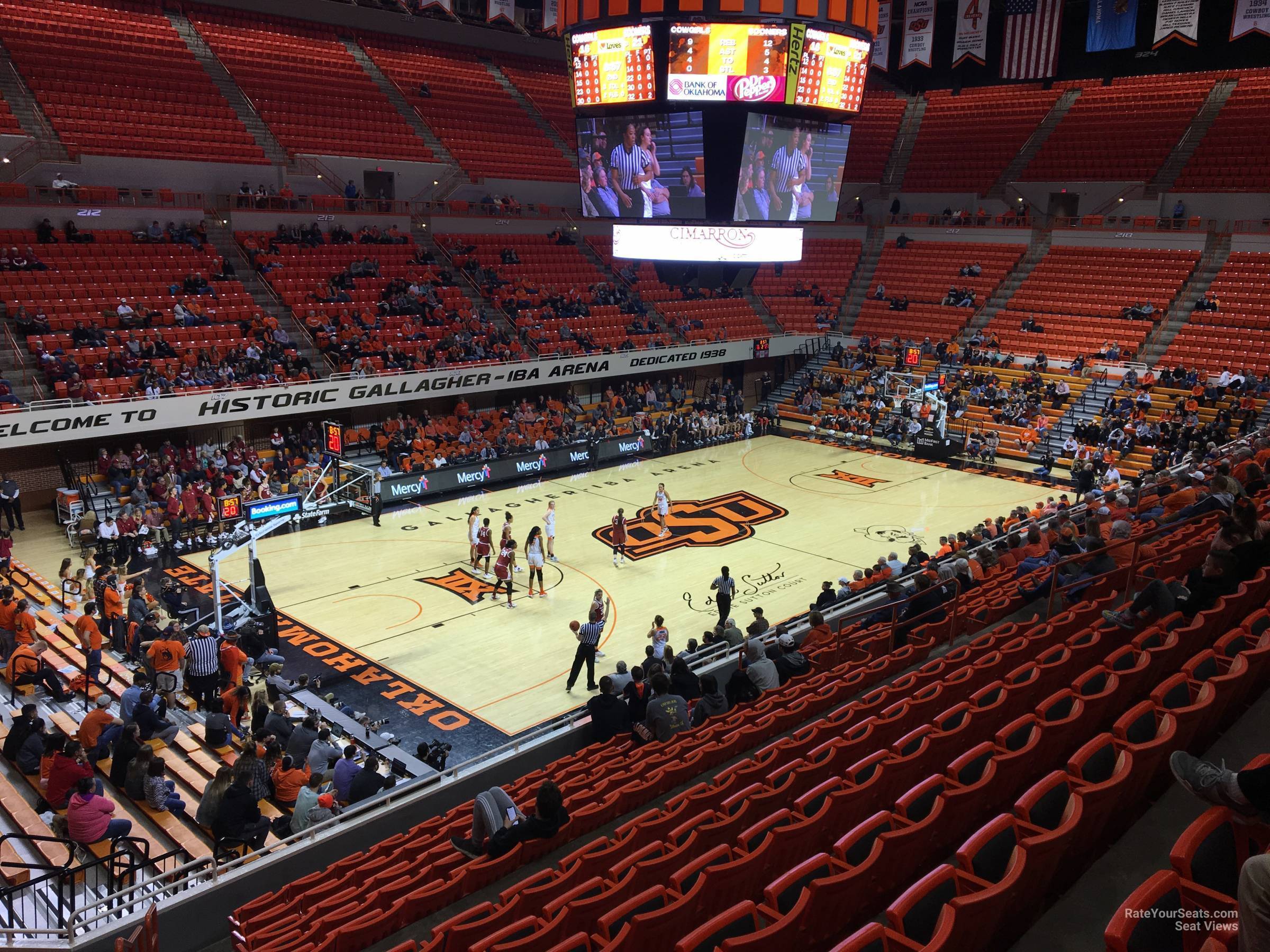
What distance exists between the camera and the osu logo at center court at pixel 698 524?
861 inches

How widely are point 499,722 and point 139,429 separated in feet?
43.5

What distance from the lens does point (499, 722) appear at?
540 inches

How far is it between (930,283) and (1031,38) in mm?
10619

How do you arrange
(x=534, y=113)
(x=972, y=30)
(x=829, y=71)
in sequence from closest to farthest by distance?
1. (x=829, y=71)
2. (x=972, y=30)
3. (x=534, y=113)

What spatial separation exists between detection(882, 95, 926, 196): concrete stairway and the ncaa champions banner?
42.8 ft

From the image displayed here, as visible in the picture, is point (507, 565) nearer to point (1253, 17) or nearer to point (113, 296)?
point (113, 296)

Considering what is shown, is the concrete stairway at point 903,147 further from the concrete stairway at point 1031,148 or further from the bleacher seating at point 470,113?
the bleacher seating at point 470,113

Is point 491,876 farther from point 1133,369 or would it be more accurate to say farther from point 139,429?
point 1133,369

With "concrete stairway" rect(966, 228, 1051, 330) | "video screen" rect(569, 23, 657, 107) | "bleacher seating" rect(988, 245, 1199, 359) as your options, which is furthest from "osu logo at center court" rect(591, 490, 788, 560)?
"concrete stairway" rect(966, 228, 1051, 330)

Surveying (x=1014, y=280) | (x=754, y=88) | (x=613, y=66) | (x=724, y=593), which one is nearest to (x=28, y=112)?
(x=613, y=66)

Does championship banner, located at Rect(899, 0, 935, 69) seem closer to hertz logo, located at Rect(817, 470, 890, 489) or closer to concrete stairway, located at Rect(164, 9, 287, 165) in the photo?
hertz logo, located at Rect(817, 470, 890, 489)

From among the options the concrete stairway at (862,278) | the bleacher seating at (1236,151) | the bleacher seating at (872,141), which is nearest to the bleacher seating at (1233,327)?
the bleacher seating at (1236,151)

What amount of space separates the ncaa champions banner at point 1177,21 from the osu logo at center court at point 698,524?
24401mm

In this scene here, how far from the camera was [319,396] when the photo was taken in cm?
2502
